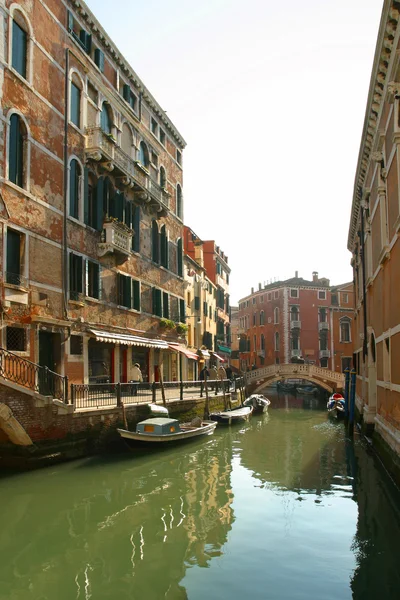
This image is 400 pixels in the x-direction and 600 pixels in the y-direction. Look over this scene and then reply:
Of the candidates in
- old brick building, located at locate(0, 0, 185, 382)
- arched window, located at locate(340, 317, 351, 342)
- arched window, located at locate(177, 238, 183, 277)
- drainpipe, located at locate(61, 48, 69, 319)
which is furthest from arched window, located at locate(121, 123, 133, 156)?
arched window, located at locate(340, 317, 351, 342)

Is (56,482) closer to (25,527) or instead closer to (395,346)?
(25,527)

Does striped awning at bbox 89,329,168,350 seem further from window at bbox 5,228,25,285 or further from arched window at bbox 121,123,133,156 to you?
arched window at bbox 121,123,133,156

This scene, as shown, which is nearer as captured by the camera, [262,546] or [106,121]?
[262,546]

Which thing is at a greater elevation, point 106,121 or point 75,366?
point 106,121

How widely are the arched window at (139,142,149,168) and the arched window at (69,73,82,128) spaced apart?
547 cm

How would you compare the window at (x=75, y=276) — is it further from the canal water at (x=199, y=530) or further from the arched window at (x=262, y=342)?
the arched window at (x=262, y=342)

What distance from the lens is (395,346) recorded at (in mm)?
11023

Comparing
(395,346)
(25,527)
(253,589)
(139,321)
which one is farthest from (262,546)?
(139,321)

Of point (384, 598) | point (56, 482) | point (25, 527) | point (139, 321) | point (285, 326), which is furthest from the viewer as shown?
point (285, 326)

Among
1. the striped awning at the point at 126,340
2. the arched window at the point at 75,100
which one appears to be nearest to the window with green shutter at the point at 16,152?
the arched window at the point at 75,100

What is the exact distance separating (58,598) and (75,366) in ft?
34.9

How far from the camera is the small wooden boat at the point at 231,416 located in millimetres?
21788

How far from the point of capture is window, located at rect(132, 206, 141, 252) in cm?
2155

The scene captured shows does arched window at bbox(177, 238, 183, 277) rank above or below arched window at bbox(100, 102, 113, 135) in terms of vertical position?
below
